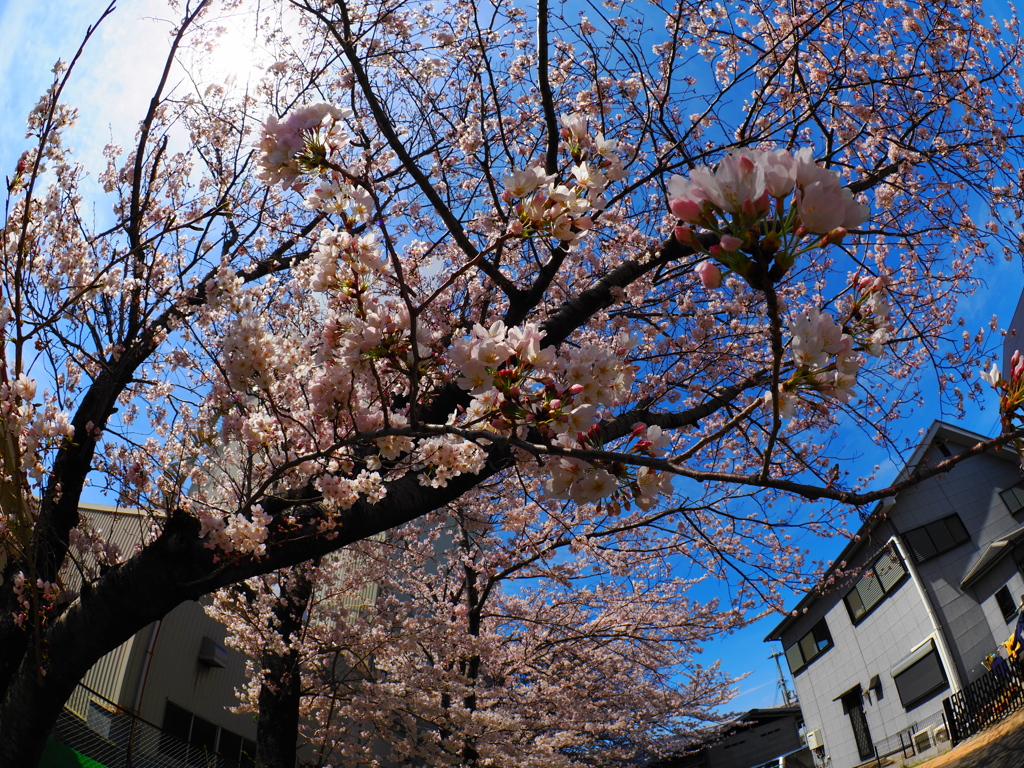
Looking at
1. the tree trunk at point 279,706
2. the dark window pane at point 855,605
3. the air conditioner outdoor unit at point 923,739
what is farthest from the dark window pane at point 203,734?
the dark window pane at point 855,605

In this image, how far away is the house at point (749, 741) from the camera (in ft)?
67.4

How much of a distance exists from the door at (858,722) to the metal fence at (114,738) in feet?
52.7

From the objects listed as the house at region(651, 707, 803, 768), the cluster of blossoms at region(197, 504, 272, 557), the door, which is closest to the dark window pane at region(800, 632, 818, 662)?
the door

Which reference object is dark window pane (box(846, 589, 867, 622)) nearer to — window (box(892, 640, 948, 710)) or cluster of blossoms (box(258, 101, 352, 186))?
window (box(892, 640, 948, 710))

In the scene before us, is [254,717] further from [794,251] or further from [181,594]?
[794,251]

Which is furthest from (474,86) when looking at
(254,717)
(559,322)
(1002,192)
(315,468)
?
(254,717)

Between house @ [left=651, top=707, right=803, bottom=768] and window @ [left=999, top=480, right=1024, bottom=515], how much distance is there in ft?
34.1

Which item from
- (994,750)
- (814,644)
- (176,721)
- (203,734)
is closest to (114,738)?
(176,721)

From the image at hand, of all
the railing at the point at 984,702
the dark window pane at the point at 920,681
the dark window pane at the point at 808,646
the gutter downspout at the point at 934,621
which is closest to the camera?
the railing at the point at 984,702

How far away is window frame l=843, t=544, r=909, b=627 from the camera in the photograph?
1497cm

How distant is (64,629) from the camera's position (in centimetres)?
325

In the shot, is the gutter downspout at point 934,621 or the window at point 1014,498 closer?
the gutter downspout at point 934,621

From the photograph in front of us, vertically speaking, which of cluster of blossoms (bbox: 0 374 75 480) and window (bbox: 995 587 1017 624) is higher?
window (bbox: 995 587 1017 624)

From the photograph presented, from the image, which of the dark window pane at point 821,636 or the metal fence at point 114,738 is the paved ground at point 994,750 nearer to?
the dark window pane at point 821,636
